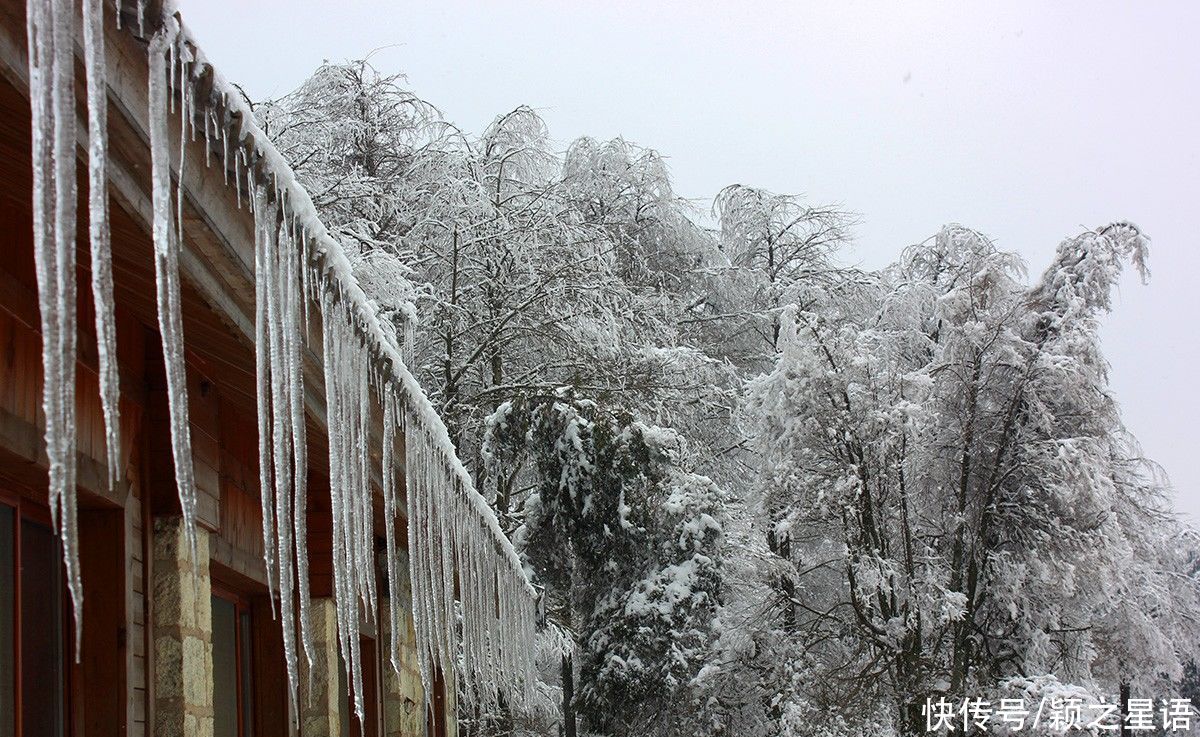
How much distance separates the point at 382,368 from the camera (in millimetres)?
3299

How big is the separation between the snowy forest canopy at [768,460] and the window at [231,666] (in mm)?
5116

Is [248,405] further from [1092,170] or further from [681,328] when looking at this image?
[1092,170]

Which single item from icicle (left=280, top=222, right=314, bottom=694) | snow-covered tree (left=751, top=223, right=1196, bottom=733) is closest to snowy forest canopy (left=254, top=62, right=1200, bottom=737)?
snow-covered tree (left=751, top=223, right=1196, bottom=733)

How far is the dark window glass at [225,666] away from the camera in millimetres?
4113

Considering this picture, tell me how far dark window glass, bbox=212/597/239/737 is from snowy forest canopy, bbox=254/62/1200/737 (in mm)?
5231

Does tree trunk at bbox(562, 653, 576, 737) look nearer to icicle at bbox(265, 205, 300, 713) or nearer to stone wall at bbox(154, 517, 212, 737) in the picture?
stone wall at bbox(154, 517, 212, 737)

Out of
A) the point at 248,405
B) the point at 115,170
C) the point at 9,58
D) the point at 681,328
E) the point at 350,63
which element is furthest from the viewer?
the point at 681,328

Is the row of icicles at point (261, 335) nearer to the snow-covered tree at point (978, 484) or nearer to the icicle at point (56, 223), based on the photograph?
the icicle at point (56, 223)

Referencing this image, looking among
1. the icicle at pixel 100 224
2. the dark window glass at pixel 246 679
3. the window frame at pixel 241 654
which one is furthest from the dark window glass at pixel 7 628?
the dark window glass at pixel 246 679

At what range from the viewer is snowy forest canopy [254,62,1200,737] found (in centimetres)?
1127

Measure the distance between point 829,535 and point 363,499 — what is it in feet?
33.1

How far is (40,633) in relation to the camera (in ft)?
9.16

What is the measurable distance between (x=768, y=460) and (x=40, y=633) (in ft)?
33.8

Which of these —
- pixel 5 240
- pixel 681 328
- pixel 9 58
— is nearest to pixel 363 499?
pixel 5 240
